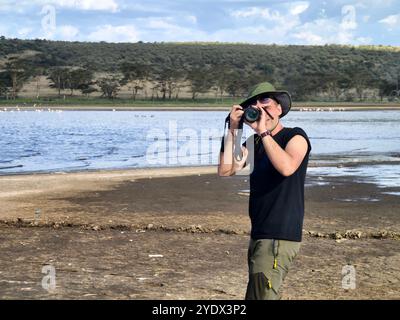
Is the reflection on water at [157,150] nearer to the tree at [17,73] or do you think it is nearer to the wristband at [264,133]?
the wristband at [264,133]

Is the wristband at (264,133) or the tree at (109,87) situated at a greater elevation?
the wristband at (264,133)

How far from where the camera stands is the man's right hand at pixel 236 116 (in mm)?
4398

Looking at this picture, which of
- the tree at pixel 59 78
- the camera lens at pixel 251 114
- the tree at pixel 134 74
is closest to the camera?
the camera lens at pixel 251 114

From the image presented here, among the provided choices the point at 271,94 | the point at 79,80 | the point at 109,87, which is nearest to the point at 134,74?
the point at 109,87

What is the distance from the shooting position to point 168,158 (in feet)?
87.5

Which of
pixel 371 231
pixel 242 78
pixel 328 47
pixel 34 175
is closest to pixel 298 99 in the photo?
pixel 242 78

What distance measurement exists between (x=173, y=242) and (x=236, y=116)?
5.48m

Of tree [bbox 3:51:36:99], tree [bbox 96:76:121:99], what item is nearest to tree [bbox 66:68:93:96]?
tree [bbox 96:76:121:99]

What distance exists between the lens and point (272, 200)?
4.40 m

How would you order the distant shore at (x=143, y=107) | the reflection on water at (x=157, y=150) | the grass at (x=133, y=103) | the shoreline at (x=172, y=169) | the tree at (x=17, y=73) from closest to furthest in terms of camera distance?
the shoreline at (x=172, y=169) → the reflection on water at (x=157, y=150) → the distant shore at (x=143, y=107) → the grass at (x=133, y=103) → the tree at (x=17, y=73)

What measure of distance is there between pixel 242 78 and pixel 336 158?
8707 cm

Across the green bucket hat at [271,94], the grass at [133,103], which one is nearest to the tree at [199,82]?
the grass at [133,103]

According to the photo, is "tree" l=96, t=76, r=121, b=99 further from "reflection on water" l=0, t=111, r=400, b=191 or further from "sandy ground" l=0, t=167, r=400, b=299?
"sandy ground" l=0, t=167, r=400, b=299

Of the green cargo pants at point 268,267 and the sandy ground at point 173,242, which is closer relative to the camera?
the green cargo pants at point 268,267
